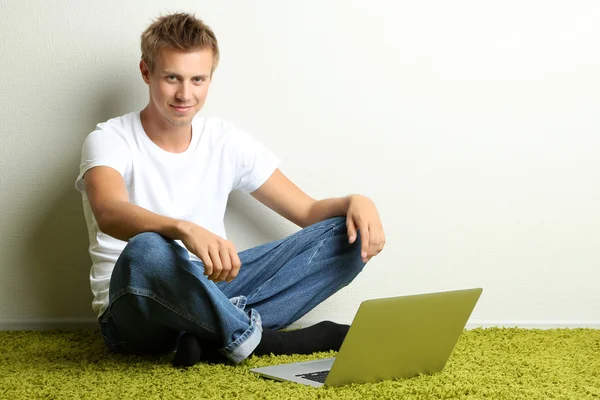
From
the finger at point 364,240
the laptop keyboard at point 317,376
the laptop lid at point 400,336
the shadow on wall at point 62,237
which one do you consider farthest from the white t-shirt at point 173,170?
the laptop lid at point 400,336

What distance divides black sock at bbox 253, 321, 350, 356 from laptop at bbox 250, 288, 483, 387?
14cm

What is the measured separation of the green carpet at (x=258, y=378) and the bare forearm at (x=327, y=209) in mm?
368

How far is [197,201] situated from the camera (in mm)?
2070

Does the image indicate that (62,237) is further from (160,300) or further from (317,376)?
(317,376)

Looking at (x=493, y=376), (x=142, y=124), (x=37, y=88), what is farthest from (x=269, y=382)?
(x=37, y=88)

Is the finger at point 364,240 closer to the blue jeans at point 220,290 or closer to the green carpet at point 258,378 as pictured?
the blue jeans at point 220,290

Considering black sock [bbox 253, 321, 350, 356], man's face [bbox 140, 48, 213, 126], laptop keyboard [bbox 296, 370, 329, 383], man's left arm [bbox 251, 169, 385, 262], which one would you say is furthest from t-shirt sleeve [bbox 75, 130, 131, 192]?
laptop keyboard [bbox 296, 370, 329, 383]

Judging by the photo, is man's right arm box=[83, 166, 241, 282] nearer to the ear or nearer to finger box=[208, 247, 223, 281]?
finger box=[208, 247, 223, 281]

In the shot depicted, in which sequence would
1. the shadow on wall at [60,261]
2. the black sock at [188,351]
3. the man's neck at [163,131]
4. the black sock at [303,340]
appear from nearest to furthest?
the black sock at [188,351], the black sock at [303,340], the man's neck at [163,131], the shadow on wall at [60,261]

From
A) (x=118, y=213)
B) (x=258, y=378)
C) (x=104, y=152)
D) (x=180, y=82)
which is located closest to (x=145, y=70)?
(x=180, y=82)

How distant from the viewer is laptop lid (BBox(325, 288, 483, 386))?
145cm

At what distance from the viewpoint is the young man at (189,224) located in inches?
64.7

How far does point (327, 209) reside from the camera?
6.75 ft

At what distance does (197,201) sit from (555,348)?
103cm
